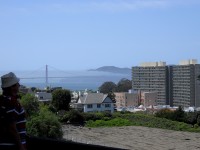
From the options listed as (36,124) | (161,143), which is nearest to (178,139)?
(161,143)

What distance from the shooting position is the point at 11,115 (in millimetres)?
2369

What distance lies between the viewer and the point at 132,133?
45.9 feet

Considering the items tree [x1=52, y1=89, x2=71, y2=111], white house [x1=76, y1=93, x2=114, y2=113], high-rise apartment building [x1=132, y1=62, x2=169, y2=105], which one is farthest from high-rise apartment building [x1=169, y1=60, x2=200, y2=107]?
tree [x1=52, y1=89, x2=71, y2=111]

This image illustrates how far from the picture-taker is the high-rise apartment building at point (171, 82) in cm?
8544

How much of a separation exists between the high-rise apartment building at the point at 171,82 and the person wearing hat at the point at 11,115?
7868cm

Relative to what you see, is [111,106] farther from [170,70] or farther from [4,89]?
[170,70]

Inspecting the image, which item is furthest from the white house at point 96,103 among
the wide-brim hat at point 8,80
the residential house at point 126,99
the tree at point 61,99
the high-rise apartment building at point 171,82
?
the wide-brim hat at point 8,80

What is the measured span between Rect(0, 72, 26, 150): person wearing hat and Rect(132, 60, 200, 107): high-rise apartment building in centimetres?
7868

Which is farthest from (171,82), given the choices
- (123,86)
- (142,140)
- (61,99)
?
(142,140)

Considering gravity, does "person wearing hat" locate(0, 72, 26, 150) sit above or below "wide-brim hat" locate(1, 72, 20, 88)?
below

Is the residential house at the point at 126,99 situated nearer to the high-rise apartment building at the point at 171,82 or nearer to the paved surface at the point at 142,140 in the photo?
the high-rise apartment building at the point at 171,82

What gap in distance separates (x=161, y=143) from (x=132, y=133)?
8.52 ft

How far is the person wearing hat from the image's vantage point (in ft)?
7.77

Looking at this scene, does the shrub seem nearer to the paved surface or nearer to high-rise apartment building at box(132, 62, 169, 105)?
the paved surface
